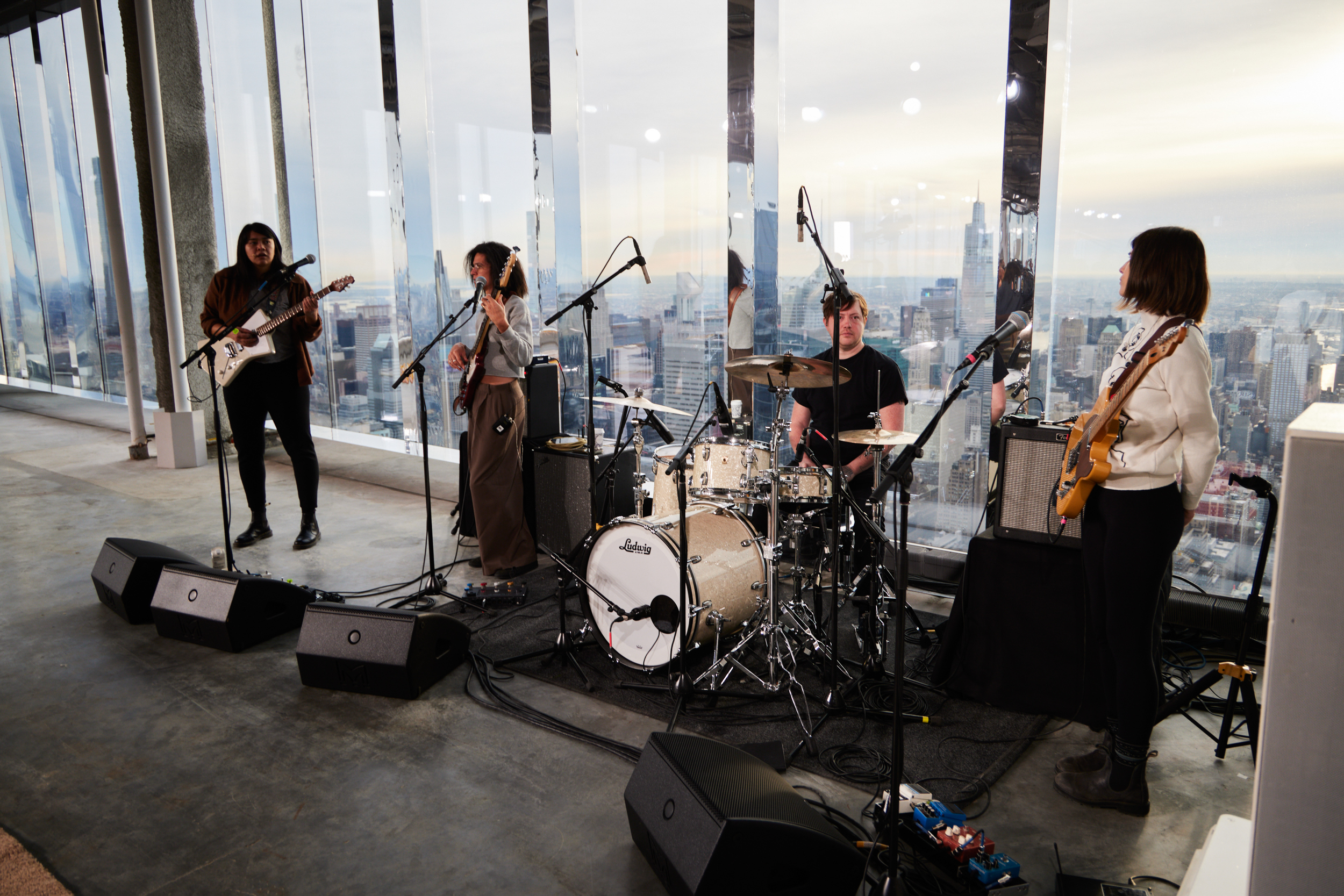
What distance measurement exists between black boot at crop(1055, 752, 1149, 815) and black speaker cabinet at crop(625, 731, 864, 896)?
0.97 meters

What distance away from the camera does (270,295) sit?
467cm

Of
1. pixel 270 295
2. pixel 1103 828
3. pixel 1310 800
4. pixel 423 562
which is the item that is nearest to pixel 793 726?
pixel 1103 828

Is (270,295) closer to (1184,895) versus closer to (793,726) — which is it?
(793,726)

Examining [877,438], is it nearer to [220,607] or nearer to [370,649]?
[370,649]

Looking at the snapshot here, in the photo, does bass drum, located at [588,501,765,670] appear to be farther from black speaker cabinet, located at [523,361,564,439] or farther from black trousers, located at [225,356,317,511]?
black trousers, located at [225,356,317,511]

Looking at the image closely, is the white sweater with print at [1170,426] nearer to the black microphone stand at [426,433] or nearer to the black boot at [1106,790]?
the black boot at [1106,790]

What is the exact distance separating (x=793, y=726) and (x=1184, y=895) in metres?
1.70

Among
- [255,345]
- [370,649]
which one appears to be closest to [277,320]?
[255,345]

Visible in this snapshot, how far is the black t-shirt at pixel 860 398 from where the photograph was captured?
3.84 metres

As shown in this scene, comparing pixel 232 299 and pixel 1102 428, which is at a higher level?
pixel 232 299

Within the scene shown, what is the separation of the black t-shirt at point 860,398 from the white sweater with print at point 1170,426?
4.87 feet

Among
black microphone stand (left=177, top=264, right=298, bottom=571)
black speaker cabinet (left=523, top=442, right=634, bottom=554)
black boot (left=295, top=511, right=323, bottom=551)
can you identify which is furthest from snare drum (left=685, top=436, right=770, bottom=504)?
black boot (left=295, top=511, right=323, bottom=551)

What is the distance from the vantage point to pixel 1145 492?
7.68 feet

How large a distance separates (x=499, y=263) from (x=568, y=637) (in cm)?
204
